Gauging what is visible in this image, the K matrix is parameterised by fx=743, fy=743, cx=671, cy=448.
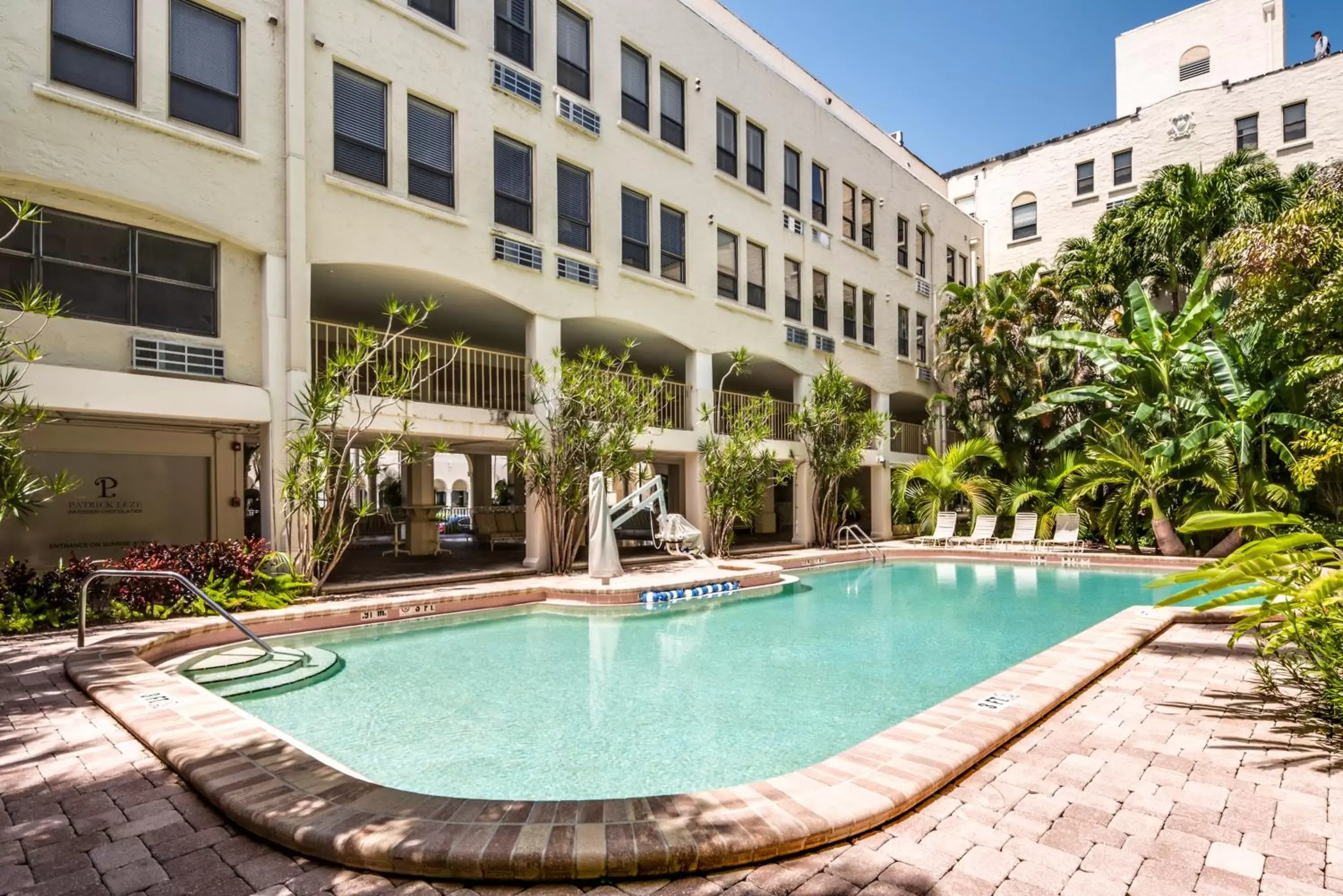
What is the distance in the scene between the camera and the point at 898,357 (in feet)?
81.0

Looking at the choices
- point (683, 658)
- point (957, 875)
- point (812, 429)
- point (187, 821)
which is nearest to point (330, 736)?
point (187, 821)

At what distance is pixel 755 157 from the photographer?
19938 millimetres

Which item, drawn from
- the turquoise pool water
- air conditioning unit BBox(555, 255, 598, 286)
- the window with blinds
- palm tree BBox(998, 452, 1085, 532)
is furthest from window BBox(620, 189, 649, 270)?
palm tree BBox(998, 452, 1085, 532)

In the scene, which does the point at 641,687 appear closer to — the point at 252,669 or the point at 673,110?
the point at 252,669

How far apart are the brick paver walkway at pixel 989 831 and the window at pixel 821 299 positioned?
1771cm

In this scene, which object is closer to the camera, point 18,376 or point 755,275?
point 18,376

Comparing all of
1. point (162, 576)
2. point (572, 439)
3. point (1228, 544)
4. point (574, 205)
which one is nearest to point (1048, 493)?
point (1228, 544)

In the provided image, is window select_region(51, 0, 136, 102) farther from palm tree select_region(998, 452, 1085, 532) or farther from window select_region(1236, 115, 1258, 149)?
window select_region(1236, 115, 1258, 149)

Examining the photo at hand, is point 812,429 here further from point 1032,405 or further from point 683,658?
point 683,658

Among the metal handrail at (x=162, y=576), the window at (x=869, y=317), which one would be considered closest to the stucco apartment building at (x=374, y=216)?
the window at (x=869, y=317)

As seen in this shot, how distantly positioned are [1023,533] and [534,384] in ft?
44.6

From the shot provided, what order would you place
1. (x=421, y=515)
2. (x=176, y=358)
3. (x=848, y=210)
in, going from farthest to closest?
(x=848, y=210) < (x=421, y=515) < (x=176, y=358)

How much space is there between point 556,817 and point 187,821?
5.88 ft

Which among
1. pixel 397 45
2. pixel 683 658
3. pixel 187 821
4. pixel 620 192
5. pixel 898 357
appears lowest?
pixel 683 658
